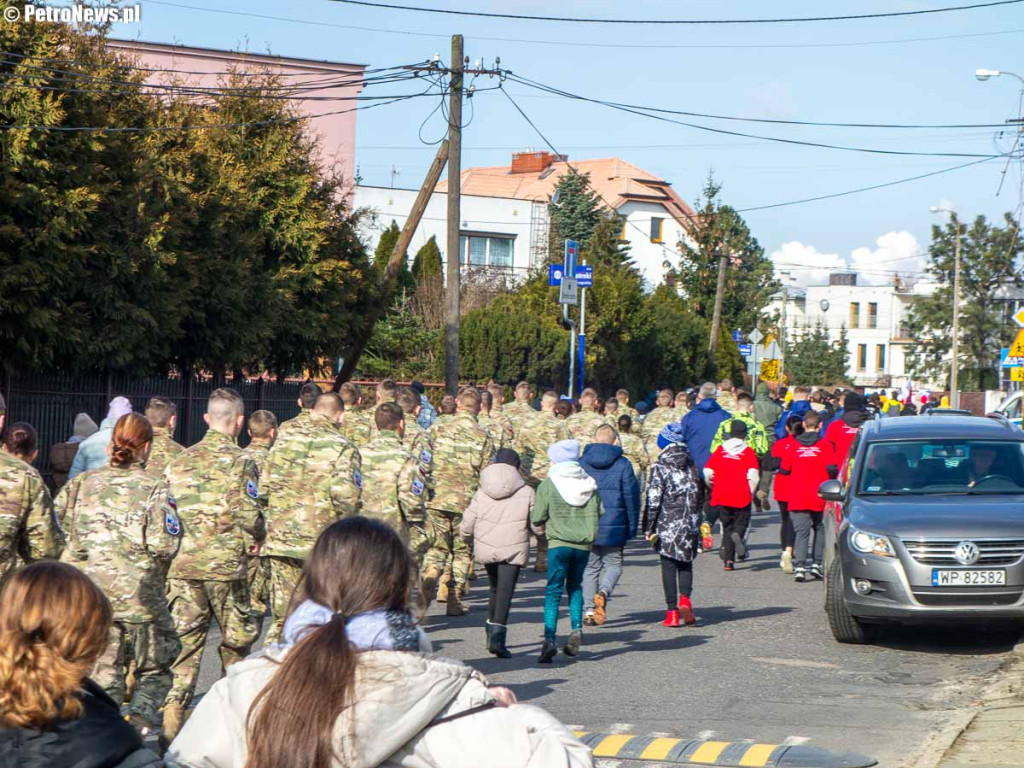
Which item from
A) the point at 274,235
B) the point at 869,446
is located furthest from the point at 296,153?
the point at 869,446

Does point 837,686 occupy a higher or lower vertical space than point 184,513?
lower

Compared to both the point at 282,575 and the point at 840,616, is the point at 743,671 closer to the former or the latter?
the point at 840,616

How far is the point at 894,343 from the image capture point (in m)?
124

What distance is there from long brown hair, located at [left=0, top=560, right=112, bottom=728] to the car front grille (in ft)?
29.8

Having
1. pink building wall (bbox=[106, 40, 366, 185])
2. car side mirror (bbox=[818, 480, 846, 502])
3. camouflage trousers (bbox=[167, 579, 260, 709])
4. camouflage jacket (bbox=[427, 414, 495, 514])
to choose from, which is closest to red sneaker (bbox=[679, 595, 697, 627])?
car side mirror (bbox=[818, 480, 846, 502])

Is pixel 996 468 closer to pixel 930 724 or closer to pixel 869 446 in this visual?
pixel 869 446

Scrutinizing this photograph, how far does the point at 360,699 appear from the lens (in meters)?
2.96

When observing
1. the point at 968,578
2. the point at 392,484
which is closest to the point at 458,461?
the point at 392,484

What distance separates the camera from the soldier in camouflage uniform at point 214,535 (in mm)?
8305

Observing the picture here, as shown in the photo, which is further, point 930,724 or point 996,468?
point 996,468

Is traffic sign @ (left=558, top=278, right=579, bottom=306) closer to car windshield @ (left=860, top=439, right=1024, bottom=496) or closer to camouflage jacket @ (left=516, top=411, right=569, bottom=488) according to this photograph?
camouflage jacket @ (left=516, top=411, right=569, bottom=488)

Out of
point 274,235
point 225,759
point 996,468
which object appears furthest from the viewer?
point 274,235

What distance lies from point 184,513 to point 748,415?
38.4 feet

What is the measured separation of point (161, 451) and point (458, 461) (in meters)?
4.36
